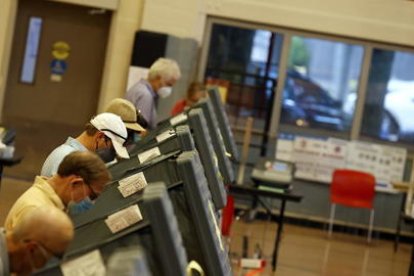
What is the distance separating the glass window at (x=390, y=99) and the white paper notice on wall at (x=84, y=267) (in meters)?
10.5

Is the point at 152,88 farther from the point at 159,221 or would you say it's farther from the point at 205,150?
the point at 159,221

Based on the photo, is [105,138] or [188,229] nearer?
[188,229]

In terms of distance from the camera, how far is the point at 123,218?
2859mm

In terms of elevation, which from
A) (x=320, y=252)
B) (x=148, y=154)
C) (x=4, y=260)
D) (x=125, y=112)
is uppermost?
(x=125, y=112)

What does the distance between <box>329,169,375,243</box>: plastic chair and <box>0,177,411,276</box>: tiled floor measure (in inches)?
19.6

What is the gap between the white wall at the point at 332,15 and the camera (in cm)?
1217

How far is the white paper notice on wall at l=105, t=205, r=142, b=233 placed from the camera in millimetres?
2807

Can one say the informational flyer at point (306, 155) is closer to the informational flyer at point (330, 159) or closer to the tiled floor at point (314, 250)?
the informational flyer at point (330, 159)

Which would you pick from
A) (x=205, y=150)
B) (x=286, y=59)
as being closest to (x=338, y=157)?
(x=286, y=59)

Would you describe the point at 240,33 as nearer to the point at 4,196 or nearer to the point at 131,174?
the point at 4,196

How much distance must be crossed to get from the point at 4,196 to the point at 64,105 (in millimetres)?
3130

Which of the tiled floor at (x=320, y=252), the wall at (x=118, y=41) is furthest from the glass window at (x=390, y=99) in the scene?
the wall at (x=118, y=41)

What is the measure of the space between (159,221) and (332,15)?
10209mm

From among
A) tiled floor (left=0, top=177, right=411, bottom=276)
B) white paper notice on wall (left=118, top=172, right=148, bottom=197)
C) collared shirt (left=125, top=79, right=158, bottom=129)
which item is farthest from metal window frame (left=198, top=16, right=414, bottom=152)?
white paper notice on wall (left=118, top=172, right=148, bottom=197)
